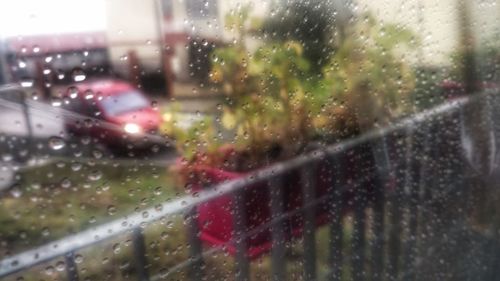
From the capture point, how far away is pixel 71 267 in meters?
0.61

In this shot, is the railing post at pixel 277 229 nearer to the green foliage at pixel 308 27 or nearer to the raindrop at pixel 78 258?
the green foliage at pixel 308 27

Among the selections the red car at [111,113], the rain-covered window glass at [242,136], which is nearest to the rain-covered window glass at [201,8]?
the rain-covered window glass at [242,136]

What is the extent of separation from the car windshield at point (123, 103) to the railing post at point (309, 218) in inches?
13.8

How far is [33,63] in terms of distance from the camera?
521 millimetres

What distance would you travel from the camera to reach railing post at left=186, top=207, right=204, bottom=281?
71 centimetres

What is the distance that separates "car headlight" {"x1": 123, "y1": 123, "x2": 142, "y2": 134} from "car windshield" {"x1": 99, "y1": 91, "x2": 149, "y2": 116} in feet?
→ 0.07

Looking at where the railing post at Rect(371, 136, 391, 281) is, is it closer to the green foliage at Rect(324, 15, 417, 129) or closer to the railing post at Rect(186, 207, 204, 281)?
the green foliage at Rect(324, 15, 417, 129)

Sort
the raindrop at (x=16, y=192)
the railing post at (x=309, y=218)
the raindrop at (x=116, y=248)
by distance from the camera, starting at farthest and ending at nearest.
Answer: the railing post at (x=309, y=218)
the raindrop at (x=116, y=248)
the raindrop at (x=16, y=192)

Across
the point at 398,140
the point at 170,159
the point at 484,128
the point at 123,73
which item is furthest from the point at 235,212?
the point at 484,128

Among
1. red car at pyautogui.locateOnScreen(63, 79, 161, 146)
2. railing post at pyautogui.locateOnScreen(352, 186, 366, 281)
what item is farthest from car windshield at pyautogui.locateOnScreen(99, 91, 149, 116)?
railing post at pyautogui.locateOnScreen(352, 186, 366, 281)

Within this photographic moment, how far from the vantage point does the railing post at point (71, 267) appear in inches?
23.3

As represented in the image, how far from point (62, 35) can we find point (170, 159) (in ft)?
0.70

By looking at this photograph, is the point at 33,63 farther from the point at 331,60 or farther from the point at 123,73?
the point at 331,60

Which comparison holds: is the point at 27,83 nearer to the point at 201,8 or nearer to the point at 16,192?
the point at 16,192
